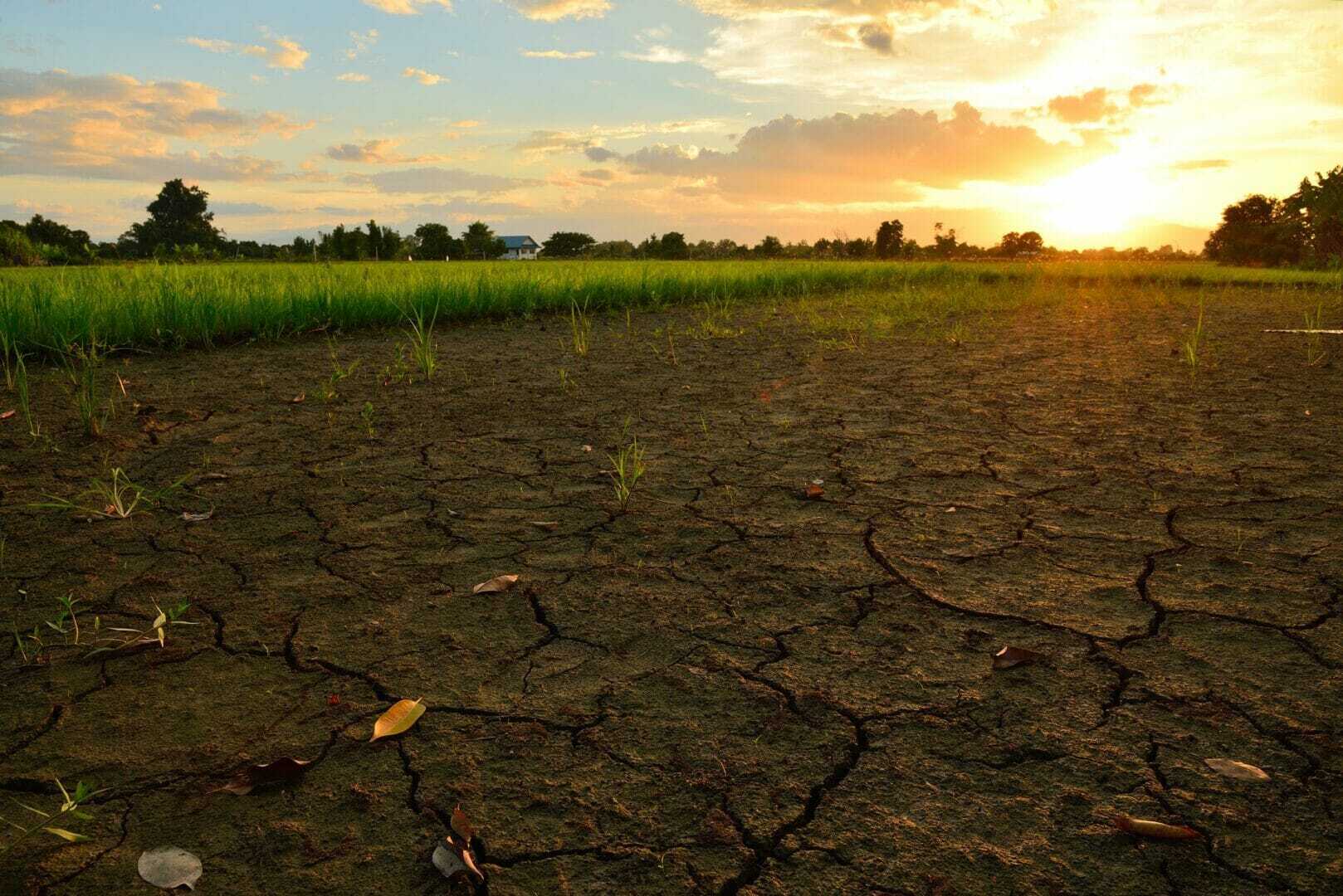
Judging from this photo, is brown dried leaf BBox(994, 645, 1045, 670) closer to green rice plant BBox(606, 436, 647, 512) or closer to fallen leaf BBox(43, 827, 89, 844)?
green rice plant BBox(606, 436, 647, 512)

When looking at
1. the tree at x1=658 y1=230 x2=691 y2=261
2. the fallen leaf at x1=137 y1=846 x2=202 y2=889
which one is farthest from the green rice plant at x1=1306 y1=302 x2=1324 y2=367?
the tree at x1=658 y1=230 x2=691 y2=261

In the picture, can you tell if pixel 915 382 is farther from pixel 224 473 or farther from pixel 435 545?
pixel 224 473

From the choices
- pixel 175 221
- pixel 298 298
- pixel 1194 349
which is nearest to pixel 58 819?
pixel 298 298

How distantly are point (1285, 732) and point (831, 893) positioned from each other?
0.90m

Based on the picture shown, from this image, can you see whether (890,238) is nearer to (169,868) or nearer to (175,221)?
(169,868)

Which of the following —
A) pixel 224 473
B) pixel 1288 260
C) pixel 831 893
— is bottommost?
pixel 831 893

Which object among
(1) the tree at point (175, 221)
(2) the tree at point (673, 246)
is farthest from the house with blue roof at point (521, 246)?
(2) the tree at point (673, 246)

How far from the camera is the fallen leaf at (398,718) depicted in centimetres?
140

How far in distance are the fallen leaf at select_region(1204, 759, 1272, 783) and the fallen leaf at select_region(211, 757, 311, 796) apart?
1.47 metres

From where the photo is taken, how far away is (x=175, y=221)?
4962cm

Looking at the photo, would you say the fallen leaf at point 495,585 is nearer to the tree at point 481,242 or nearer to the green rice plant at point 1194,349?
the green rice plant at point 1194,349

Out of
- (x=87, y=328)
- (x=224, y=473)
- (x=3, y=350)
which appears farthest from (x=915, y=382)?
(x=3, y=350)

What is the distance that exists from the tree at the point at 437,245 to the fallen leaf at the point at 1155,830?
2934cm

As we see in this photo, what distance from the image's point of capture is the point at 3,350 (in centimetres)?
→ 422
